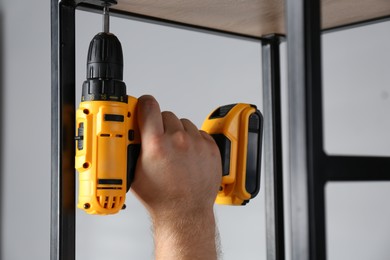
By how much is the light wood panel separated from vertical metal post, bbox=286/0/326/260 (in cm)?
32

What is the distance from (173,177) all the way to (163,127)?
0.07 metres

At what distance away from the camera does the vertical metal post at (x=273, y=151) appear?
1045 millimetres

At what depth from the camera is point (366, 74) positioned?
1.12m

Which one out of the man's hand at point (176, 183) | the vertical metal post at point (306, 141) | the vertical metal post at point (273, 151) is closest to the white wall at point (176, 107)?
the vertical metal post at point (273, 151)

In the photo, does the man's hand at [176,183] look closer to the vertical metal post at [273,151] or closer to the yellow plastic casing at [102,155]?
the yellow plastic casing at [102,155]

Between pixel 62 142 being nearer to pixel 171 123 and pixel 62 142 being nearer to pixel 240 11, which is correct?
pixel 171 123

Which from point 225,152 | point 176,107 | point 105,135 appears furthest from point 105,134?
point 176,107

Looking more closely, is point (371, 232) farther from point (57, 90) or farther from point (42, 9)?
point (42, 9)

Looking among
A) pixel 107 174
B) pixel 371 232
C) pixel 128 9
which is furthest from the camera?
pixel 371 232

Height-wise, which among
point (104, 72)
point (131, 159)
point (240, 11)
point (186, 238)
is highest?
point (240, 11)

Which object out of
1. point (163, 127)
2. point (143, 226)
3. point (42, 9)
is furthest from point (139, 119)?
point (42, 9)

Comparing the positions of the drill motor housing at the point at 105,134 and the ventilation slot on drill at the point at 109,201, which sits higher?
the drill motor housing at the point at 105,134

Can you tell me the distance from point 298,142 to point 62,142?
1.22 feet

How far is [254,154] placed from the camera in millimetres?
925
